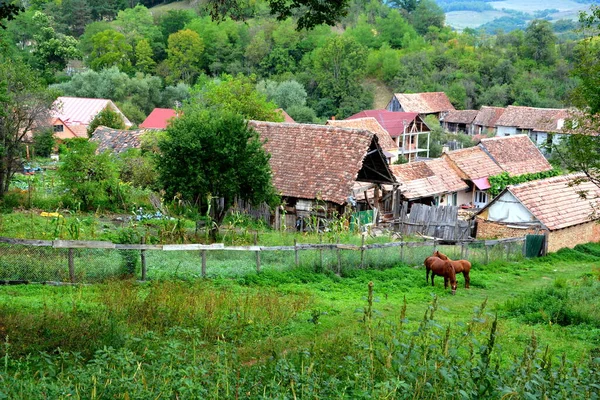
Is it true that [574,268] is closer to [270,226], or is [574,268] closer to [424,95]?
[270,226]

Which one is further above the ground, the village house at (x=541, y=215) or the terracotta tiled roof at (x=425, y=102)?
the terracotta tiled roof at (x=425, y=102)

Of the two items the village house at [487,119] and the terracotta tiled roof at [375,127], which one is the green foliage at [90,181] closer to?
the terracotta tiled roof at [375,127]

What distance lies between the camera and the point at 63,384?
20.7ft

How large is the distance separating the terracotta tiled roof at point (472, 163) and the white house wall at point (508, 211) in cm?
1334

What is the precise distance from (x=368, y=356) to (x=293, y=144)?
19.7m

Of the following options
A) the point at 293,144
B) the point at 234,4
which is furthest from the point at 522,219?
the point at 234,4

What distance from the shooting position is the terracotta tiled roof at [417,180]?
3365 centimetres

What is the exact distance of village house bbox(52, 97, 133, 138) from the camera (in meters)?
53.3

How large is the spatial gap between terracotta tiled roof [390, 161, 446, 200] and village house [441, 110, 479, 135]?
36.7 m

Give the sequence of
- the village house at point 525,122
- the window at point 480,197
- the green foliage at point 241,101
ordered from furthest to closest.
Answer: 1. the village house at point 525,122
2. the window at point 480,197
3. the green foliage at point 241,101

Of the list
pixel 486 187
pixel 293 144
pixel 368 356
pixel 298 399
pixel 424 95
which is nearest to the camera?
pixel 298 399

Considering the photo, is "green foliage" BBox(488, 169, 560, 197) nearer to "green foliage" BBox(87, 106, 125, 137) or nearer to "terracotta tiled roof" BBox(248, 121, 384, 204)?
"terracotta tiled roof" BBox(248, 121, 384, 204)

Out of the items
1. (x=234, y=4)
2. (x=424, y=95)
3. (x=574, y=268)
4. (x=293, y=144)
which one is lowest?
(x=574, y=268)

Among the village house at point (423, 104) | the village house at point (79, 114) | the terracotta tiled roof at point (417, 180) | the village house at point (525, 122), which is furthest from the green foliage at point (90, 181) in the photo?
the village house at point (423, 104)
